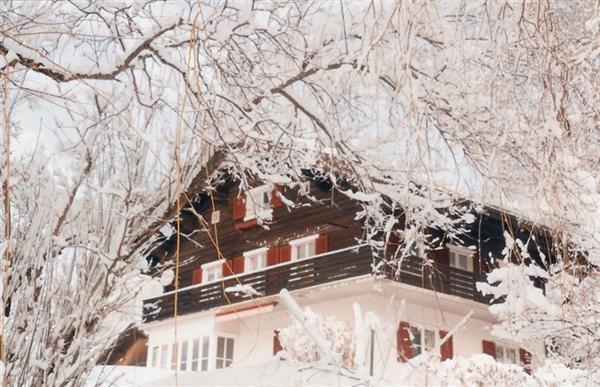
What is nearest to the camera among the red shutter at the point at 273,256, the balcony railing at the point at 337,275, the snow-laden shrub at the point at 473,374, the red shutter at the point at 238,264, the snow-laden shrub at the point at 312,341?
the snow-laden shrub at the point at 473,374

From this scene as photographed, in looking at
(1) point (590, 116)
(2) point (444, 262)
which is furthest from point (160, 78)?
(2) point (444, 262)

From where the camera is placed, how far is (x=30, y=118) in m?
6.20

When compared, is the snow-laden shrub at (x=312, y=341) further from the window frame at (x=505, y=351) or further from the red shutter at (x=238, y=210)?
the red shutter at (x=238, y=210)

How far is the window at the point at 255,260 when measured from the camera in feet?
73.9

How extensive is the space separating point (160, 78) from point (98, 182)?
1.13 metres

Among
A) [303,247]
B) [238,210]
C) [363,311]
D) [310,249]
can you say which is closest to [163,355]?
[238,210]

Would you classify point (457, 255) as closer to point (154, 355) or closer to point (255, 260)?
point (255, 260)

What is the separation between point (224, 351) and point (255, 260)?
9.03ft

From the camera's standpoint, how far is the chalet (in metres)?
18.9

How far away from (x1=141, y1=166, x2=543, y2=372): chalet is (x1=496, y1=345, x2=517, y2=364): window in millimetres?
27

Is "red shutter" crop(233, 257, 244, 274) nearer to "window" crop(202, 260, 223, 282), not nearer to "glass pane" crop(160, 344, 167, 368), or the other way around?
"window" crop(202, 260, 223, 282)

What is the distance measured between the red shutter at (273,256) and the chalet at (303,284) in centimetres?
4

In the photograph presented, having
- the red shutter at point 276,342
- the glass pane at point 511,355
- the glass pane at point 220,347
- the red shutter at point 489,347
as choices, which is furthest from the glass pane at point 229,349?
the glass pane at point 511,355

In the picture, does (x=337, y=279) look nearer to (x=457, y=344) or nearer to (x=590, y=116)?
(x=457, y=344)
